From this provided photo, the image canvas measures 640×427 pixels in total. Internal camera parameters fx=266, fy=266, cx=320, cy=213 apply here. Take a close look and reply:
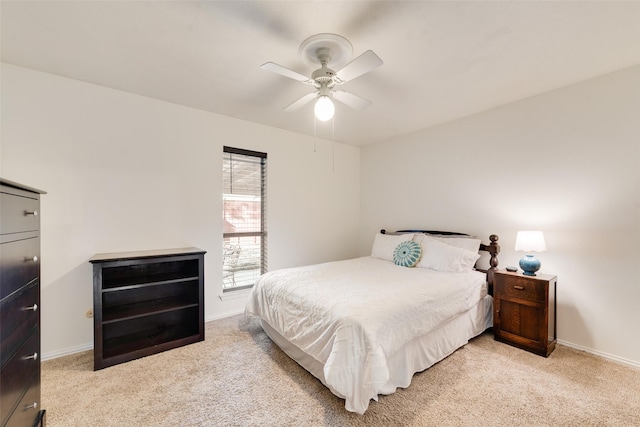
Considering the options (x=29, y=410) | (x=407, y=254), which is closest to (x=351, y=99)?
(x=407, y=254)

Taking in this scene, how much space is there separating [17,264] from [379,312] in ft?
6.30

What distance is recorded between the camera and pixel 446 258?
9.83 feet

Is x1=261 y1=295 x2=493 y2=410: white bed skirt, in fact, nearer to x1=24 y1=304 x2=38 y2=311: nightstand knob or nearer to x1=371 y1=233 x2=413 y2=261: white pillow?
x1=371 y1=233 x2=413 y2=261: white pillow

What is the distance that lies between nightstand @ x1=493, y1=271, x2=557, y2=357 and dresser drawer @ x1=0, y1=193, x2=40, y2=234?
11.6ft

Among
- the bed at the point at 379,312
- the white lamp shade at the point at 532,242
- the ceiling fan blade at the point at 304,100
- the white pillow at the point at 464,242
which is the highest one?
the ceiling fan blade at the point at 304,100

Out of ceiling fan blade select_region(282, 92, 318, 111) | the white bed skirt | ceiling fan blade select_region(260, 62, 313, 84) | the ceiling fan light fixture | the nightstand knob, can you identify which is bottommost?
the white bed skirt

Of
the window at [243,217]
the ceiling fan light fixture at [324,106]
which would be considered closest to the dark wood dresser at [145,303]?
the window at [243,217]

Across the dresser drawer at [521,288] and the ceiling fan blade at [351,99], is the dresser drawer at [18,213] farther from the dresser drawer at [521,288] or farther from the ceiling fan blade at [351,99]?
the dresser drawer at [521,288]

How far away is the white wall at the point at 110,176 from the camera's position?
7.67 feet

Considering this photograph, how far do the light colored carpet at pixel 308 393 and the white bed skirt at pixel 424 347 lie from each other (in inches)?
2.7

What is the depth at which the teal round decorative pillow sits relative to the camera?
318cm

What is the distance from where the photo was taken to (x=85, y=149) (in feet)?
8.31

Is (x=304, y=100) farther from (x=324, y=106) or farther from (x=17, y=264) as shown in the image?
(x=17, y=264)

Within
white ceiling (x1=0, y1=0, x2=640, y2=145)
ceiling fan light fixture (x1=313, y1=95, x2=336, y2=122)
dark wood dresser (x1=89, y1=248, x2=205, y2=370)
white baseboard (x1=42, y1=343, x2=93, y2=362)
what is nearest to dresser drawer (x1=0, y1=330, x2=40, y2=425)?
dark wood dresser (x1=89, y1=248, x2=205, y2=370)
